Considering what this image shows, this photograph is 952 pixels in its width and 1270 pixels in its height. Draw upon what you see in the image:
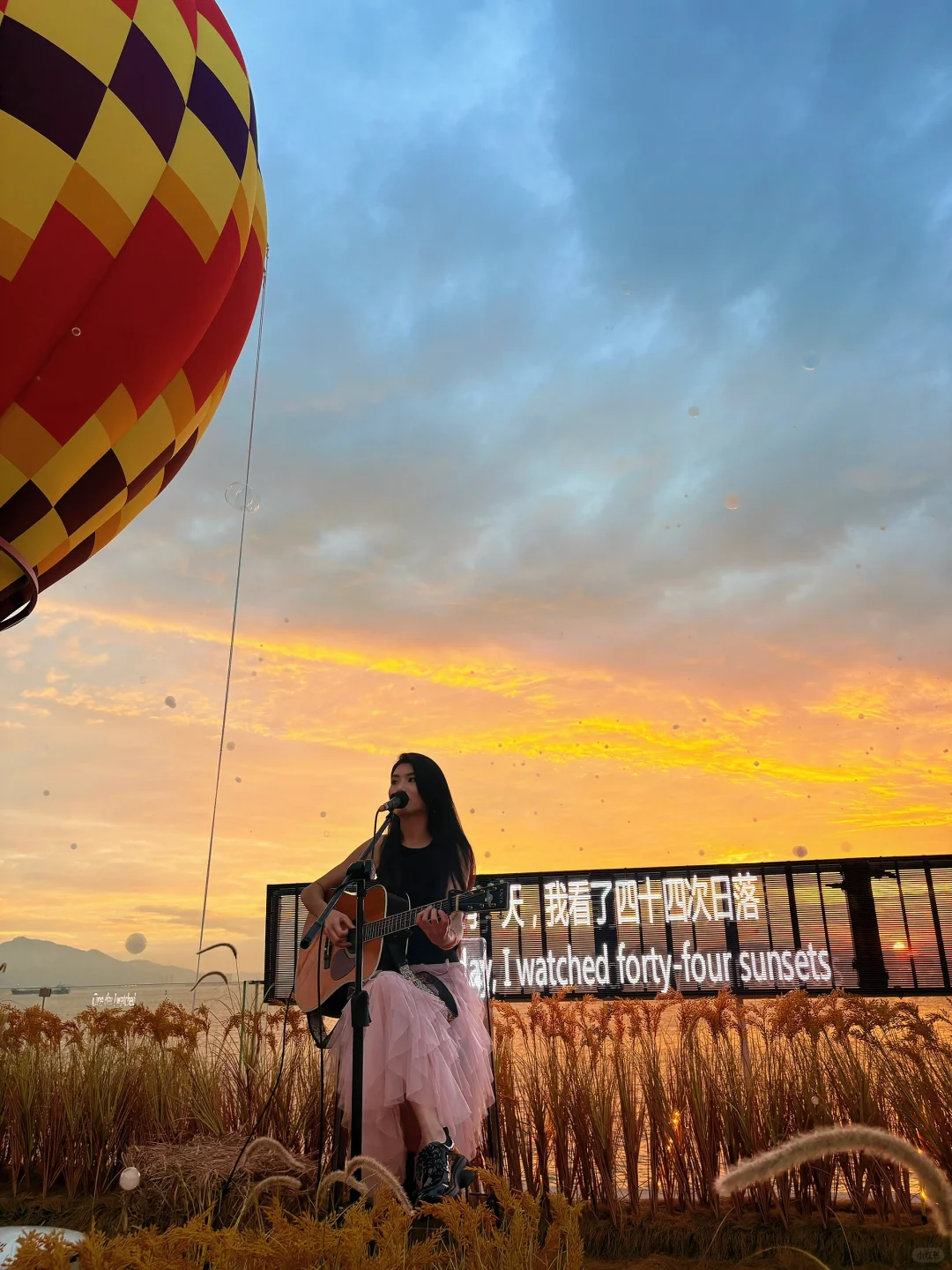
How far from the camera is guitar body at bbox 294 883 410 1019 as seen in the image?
13.4ft

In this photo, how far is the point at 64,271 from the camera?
345 centimetres

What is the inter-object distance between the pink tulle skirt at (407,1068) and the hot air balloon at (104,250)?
2.50 m

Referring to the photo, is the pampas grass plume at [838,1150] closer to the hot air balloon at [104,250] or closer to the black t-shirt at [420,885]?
the black t-shirt at [420,885]

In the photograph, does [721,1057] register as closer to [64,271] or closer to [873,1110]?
[873,1110]

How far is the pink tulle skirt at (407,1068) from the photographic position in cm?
360

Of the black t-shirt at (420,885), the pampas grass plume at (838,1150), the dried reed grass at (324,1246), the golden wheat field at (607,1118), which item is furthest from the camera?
the black t-shirt at (420,885)

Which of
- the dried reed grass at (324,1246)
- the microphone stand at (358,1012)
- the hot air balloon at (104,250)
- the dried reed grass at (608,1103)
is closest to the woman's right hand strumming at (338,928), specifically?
the microphone stand at (358,1012)

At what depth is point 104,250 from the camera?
3.60 m

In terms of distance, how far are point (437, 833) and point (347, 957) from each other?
0.76 metres

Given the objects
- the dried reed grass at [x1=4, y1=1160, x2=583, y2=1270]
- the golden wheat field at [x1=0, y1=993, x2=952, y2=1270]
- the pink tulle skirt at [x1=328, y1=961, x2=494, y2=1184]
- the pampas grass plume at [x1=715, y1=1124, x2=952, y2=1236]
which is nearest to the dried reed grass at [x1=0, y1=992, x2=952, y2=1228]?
the golden wheat field at [x1=0, y1=993, x2=952, y2=1270]

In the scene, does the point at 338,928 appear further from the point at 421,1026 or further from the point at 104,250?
the point at 104,250

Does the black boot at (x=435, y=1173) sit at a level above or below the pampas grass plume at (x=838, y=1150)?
below

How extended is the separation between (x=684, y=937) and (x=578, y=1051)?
676cm

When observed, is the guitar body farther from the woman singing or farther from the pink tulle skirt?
the pink tulle skirt
